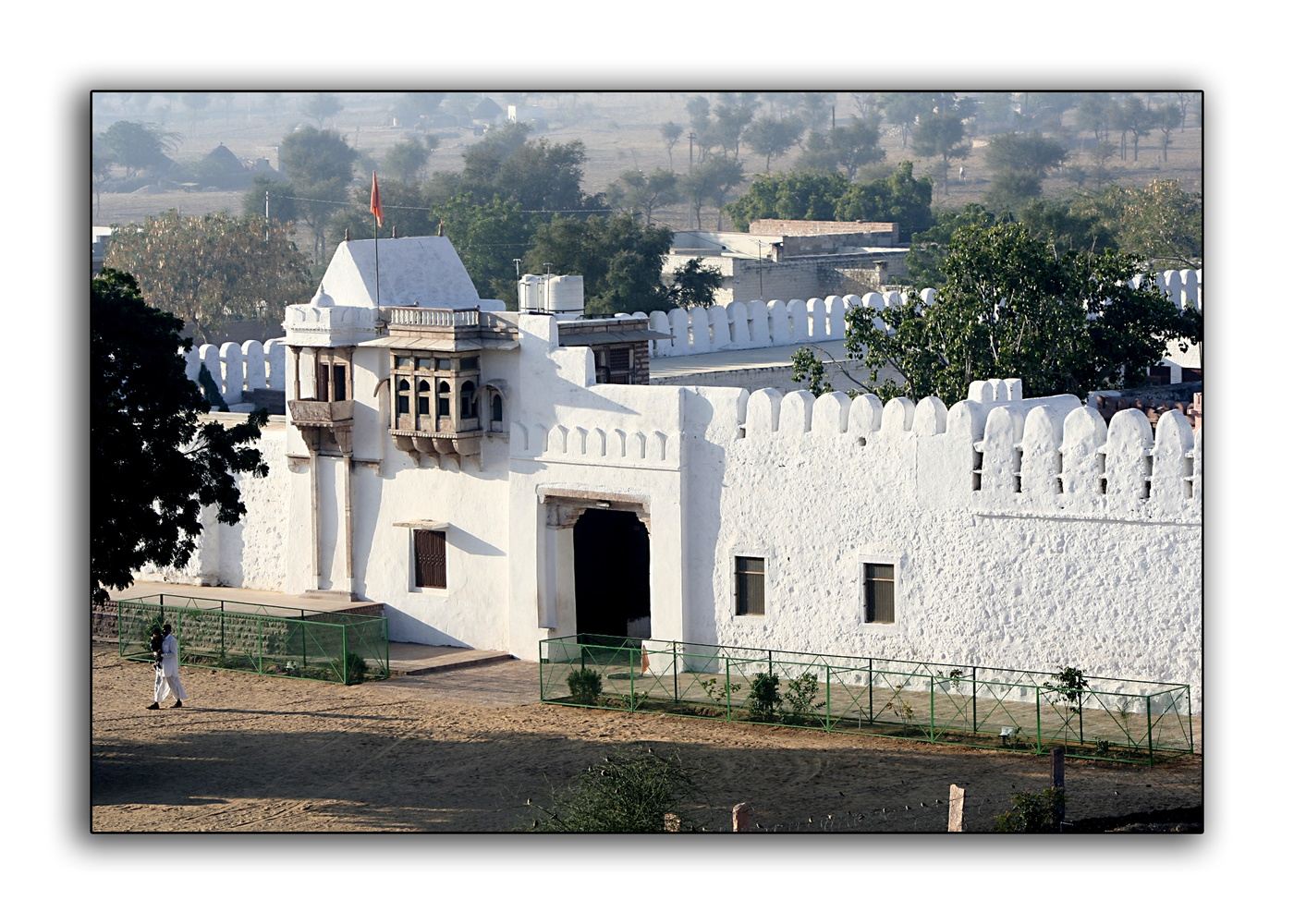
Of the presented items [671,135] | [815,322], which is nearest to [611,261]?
[815,322]

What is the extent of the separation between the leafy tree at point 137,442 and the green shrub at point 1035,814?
9864 mm

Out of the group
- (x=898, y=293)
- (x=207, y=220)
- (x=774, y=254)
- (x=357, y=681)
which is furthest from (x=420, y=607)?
(x=207, y=220)

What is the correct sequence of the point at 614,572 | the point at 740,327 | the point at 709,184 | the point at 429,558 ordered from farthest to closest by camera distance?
1. the point at 709,184
2. the point at 740,327
3. the point at 429,558
4. the point at 614,572

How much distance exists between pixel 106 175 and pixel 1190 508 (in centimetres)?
11080

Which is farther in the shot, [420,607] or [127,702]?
[420,607]

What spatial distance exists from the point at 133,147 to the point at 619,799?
114 meters

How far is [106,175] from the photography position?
434 feet

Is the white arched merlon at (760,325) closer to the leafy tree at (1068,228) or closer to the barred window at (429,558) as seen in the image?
the barred window at (429,558)

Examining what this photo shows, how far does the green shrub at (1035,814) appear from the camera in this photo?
23.8 metres

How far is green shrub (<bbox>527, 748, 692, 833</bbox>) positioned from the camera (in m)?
23.7

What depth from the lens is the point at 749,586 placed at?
3219 cm

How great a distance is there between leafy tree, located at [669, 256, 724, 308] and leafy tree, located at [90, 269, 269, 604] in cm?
4045

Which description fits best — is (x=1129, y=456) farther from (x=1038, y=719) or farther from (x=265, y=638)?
(x=265, y=638)
